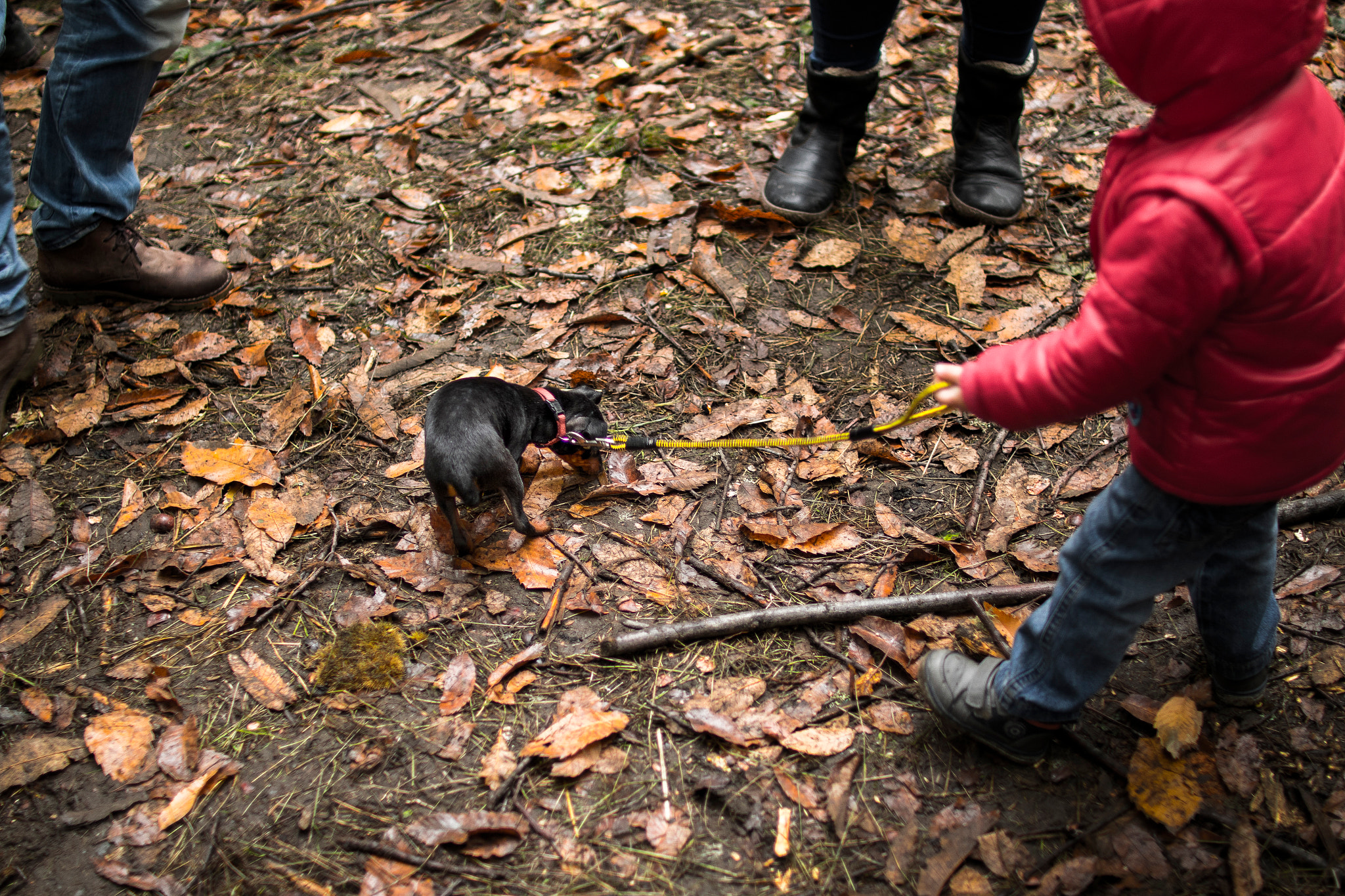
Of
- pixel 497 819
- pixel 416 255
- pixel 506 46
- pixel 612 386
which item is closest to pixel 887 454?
pixel 612 386

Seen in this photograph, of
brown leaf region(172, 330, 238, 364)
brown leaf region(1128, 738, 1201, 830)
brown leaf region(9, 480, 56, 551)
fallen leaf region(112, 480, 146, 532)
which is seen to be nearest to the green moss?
fallen leaf region(112, 480, 146, 532)

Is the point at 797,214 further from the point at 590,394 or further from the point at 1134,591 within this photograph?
the point at 1134,591

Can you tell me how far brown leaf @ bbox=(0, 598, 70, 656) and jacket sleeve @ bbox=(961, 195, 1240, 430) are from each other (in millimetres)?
3189

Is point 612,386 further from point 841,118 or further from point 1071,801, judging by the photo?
point 1071,801

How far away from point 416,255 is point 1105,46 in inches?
145

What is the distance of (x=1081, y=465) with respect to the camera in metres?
3.30

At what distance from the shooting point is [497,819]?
2.29 metres

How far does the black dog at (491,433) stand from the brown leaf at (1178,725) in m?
2.20

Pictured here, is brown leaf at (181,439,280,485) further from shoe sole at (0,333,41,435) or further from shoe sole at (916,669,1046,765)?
shoe sole at (916,669,1046,765)

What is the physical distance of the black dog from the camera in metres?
2.92

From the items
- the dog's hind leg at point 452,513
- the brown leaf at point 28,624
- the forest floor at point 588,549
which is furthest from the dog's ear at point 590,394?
the brown leaf at point 28,624

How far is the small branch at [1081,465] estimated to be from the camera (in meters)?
3.21

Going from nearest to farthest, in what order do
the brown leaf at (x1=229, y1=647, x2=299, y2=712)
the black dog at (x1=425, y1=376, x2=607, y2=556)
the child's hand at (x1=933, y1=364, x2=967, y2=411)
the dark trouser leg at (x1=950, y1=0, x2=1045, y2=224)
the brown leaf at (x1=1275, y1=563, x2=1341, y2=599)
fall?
the child's hand at (x1=933, y1=364, x2=967, y2=411) < the brown leaf at (x1=229, y1=647, x2=299, y2=712) < the brown leaf at (x1=1275, y1=563, x2=1341, y2=599) < the black dog at (x1=425, y1=376, x2=607, y2=556) < the dark trouser leg at (x1=950, y1=0, x2=1045, y2=224)

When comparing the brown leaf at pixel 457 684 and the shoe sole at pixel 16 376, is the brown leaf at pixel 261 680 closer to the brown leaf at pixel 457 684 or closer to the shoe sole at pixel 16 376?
the brown leaf at pixel 457 684
